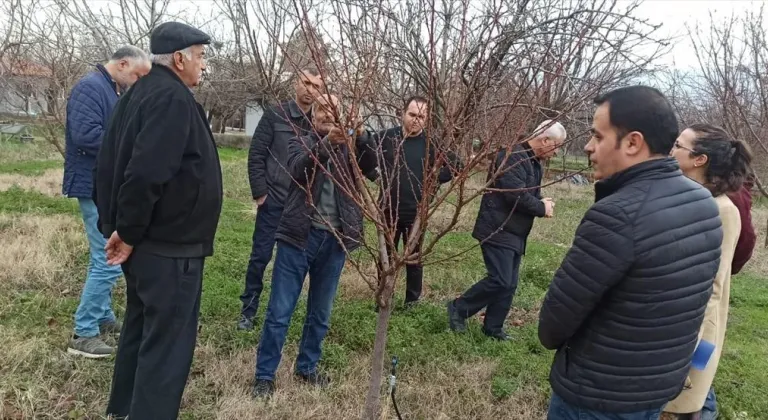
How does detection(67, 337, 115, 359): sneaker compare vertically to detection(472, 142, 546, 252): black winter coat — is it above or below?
below

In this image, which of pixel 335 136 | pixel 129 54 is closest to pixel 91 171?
pixel 129 54

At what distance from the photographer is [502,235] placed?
433 centimetres

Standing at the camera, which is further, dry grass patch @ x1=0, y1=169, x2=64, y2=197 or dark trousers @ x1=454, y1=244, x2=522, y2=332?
dry grass patch @ x1=0, y1=169, x2=64, y2=197

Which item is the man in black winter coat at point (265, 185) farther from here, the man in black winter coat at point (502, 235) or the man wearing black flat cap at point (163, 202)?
the man wearing black flat cap at point (163, 202)

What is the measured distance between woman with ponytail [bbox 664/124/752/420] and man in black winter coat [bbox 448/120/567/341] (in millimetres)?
1308

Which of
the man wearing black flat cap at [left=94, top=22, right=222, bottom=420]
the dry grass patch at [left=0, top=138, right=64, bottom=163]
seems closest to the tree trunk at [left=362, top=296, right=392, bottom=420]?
the man wearing black flat cap at [left=94, top=22, right=222, bottom=420]

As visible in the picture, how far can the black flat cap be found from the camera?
101 inches

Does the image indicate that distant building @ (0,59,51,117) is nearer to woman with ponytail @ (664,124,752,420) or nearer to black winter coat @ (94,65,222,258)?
black winter coat @ (94,65,222,258)

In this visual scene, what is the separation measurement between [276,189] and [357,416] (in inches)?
77.2

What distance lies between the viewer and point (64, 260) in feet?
18.1

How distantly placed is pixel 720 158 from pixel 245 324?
3.26 metres

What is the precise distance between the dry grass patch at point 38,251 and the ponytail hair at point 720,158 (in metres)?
4.81

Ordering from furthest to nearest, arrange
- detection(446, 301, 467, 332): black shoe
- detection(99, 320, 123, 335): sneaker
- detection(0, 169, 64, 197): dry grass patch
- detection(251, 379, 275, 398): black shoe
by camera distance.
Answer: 1. detection(0, 169, 64, 197): dry grass patch
2. detection(446, 301, 467, 332): black shoe
3. detection(99, 320, 123, 335): sneaker
4. detection(251, 379, 275, 398): black shoe

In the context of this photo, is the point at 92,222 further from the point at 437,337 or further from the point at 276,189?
the point at 437,337
